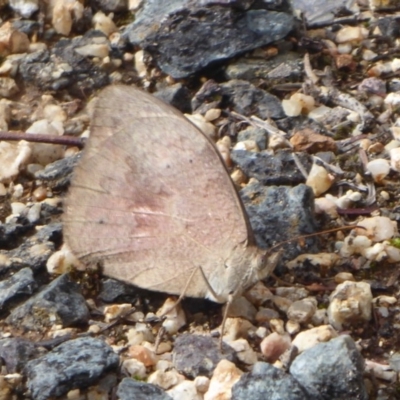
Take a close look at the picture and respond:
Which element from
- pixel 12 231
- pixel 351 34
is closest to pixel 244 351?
pixel 12 231

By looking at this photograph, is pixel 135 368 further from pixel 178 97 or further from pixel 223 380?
pixel 178 97

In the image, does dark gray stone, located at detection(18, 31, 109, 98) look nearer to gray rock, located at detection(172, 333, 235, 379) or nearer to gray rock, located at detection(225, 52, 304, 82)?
gray rock, located at detection(225, 52, 304, 82)

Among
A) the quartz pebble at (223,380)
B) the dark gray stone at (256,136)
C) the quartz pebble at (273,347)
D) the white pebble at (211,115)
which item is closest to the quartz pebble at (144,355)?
the quartz pebble at (223,380)

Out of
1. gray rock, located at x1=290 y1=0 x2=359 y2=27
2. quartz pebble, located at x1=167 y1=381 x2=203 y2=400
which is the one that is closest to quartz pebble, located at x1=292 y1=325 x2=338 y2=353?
quartz pebble, located at x1=167 y1=381 x2=203 y2=400

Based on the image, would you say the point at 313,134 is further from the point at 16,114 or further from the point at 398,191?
the point at 16,114

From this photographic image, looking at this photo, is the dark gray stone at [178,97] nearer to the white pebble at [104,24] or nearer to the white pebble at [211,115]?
the white pebble at [211,115]
